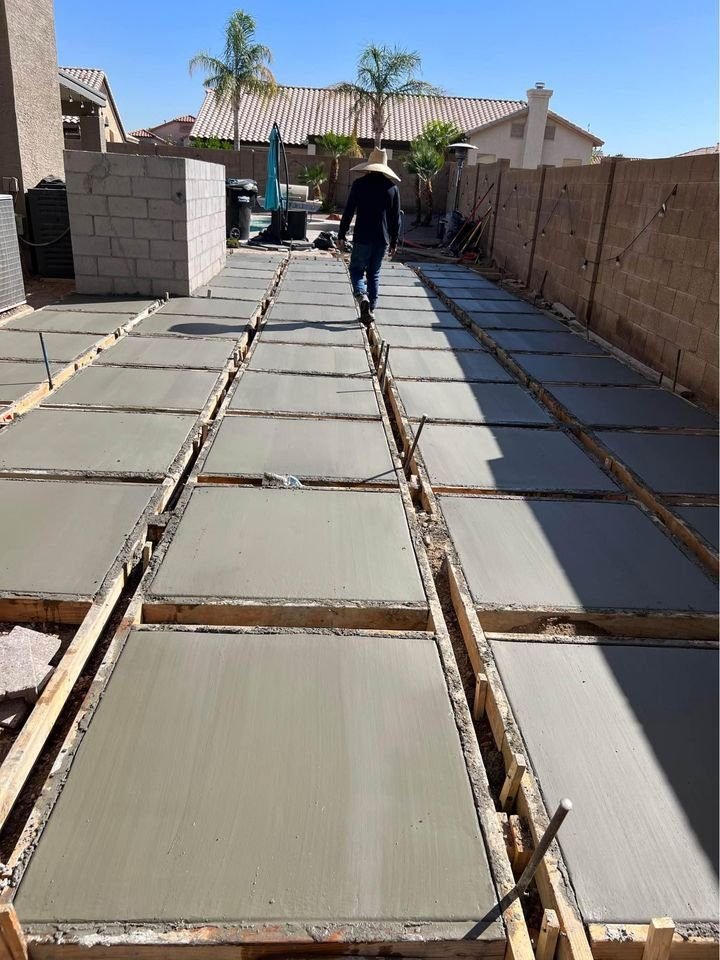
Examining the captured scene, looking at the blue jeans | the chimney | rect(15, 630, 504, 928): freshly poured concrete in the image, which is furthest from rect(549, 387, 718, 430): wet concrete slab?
the chimney

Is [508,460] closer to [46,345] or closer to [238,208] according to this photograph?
[46,345]

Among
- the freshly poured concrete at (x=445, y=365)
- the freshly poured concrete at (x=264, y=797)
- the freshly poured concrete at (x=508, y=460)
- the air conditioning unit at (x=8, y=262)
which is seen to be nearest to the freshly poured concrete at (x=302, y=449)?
the freshly poured concrete at (x=508, y=460)

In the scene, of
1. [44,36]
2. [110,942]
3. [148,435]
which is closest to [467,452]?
[148,435]

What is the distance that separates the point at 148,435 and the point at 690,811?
3.01 meters

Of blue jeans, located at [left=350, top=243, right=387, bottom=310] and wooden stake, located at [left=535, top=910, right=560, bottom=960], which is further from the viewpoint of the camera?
blue jeans, located at [left=350, top=243, right=387, bottom=310]

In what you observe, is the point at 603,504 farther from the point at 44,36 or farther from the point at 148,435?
the point at 44,36

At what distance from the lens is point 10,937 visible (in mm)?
1238

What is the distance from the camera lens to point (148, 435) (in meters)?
3.64

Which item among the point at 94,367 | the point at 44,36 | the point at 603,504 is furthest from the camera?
the point at 44,36

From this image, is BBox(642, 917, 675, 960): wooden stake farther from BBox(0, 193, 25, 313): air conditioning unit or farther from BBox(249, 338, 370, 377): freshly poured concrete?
BBox(0, 193, 25, 313): air conditioning unit

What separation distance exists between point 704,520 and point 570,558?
84cm

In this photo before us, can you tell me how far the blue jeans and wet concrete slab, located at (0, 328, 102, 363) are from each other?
2719 mm

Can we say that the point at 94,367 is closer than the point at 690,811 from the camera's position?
No

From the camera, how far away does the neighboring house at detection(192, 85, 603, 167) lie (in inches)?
1019
